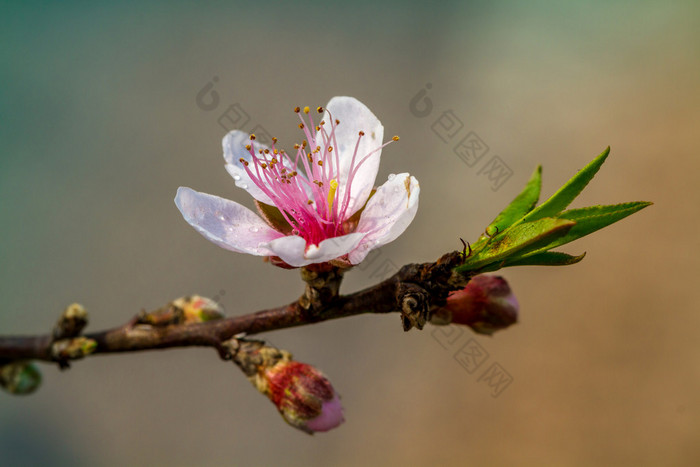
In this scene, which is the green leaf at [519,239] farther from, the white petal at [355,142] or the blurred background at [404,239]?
the blurred background at [404,239]

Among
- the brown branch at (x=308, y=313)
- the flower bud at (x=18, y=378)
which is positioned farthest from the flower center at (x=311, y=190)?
the flower bud at (x=18, y=378)

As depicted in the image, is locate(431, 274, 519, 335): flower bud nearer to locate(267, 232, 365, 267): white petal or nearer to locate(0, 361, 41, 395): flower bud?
locate(267, 232, 365, 267): white petal

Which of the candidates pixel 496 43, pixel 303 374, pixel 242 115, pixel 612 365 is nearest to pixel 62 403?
pixel 242 115

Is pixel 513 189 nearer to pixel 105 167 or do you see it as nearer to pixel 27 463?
pixel 105 167

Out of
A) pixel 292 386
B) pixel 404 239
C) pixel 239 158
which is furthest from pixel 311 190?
pixel 404 239

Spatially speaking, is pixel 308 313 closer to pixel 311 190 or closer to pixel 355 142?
pixel 311 190

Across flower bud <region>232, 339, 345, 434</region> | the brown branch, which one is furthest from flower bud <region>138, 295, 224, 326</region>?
flower bud <region>232, 339, 345, 434</region>
